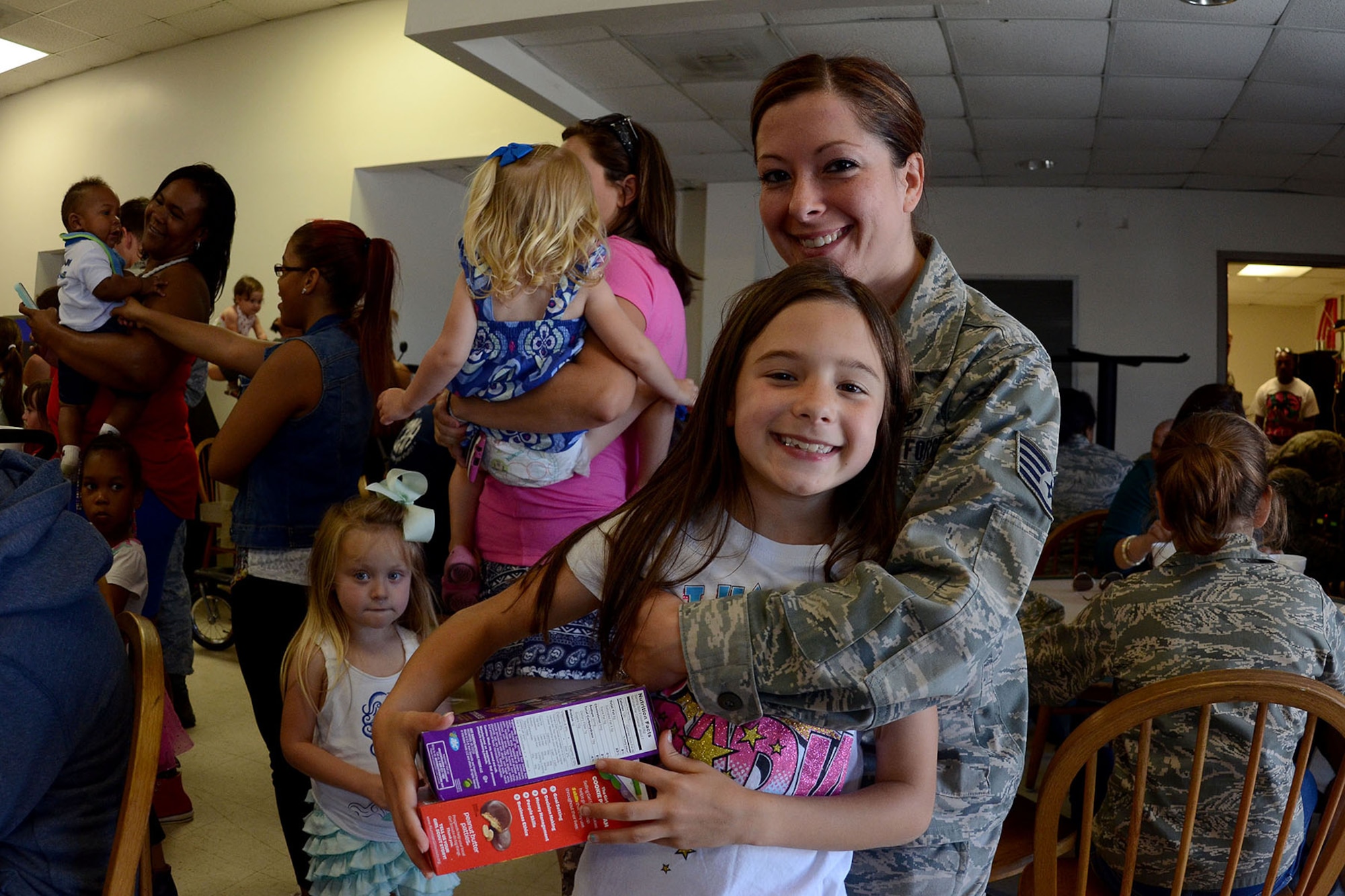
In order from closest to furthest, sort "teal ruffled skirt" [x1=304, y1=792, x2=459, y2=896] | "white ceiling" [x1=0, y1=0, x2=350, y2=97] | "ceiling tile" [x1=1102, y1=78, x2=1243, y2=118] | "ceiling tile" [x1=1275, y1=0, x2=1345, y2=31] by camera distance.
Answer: "teal ruffled skirt" [x1=304, y1=792, x2=459, y2=896]
"ceiling tile" [x1=1275, y1=0, x2=1345, y2=31]
"ceiling tile" [x1=1102, y1=78, x2=1243, y2=118]
"white ceiling" [x1=0, y1=0, x2=350, y2=97]

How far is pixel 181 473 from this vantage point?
2965 mm

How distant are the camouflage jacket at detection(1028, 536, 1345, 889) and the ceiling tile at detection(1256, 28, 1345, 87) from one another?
4335 mm

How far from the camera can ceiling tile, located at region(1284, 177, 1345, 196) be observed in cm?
787

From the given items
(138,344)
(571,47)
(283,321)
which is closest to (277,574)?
(283,321)

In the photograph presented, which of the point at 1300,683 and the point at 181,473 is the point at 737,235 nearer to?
the point at 181,473

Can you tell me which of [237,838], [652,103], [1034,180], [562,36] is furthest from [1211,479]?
[1034,180]

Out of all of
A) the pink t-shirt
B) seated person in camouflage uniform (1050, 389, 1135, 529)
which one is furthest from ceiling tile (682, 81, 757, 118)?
the pink t-shirt

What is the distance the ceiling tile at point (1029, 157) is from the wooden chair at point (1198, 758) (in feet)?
21.4

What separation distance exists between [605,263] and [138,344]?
1497 millimetres

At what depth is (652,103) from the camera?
21.6 feet

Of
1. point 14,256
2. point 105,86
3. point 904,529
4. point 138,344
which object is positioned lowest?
point 904,529

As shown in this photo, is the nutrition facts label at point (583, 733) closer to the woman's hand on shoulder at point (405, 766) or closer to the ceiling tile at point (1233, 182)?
the woman's hand on shoulder at point (405, 766)

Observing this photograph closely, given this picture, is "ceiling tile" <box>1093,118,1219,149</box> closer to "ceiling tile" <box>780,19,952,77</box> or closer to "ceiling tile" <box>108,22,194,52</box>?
"ceiling tile" <box>780,19,952,77</box>

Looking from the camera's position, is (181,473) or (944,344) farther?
(181,473)
